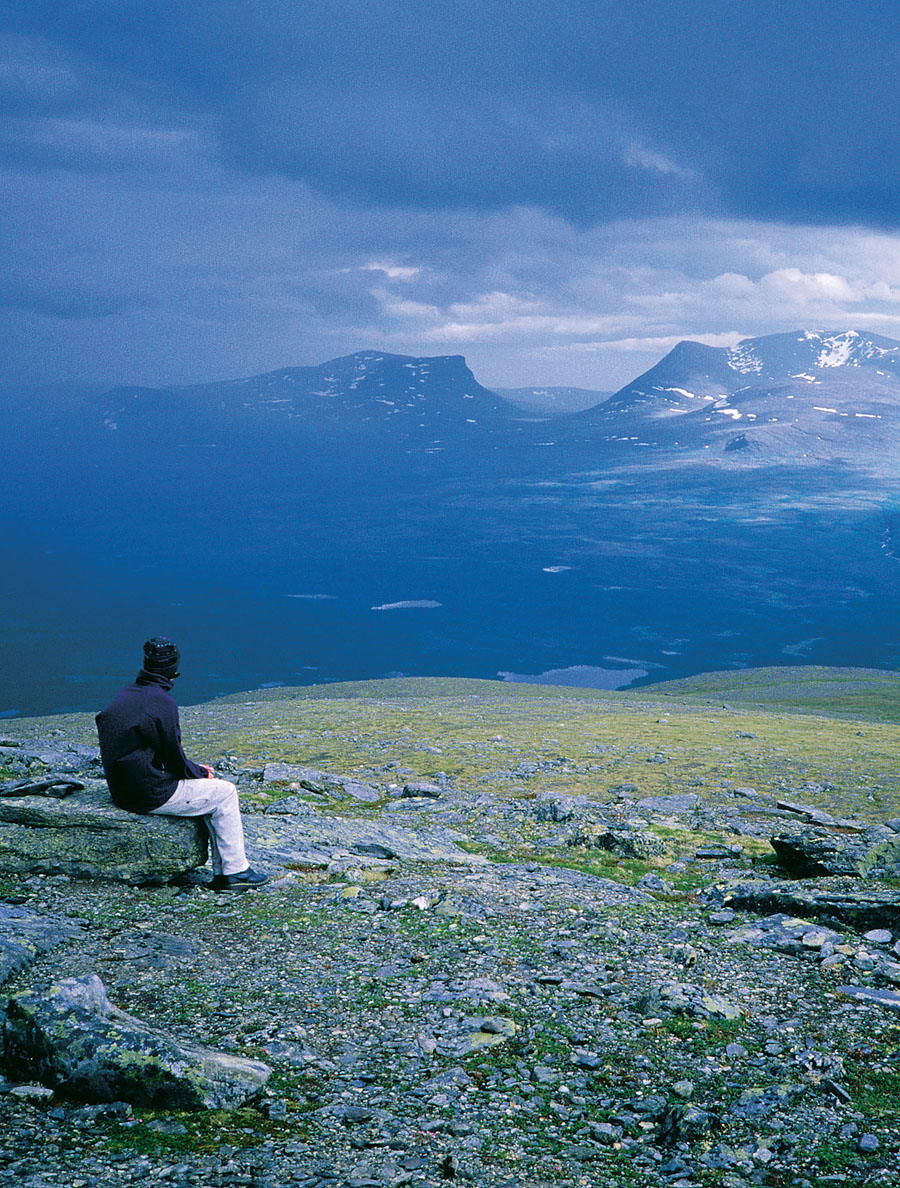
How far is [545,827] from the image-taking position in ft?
76.6

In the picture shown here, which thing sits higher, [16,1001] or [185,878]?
[16,1001]

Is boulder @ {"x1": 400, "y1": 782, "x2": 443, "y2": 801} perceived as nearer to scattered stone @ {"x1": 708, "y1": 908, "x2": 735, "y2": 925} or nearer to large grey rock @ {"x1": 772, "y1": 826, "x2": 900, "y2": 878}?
large grey rock @ {"x1": 772, "y1": 826, "x2": 900, "y2": 878}

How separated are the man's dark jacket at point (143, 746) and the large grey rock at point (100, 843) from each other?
1.50 ft

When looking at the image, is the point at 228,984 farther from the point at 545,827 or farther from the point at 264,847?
the point at 545,827

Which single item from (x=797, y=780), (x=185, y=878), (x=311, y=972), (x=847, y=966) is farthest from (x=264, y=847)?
(x=797, y=780)

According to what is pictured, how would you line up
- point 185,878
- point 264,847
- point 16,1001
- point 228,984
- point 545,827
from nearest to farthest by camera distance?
point 16,1001 < point 228,984 < point 185,878 < point 264,847 < point 545,827

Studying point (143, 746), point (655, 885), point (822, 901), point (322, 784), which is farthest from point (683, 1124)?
point (322, 784)

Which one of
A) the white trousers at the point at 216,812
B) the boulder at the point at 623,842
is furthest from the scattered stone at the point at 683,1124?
the boulder at the point at 623,842

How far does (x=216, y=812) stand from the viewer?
1418 cm

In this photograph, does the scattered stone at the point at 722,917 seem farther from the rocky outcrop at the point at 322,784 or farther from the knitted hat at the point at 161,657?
the rocky outcrop at the point at 322,784

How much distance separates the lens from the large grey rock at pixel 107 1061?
8250mm

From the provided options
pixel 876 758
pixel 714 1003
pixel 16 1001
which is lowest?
pixel 876 758

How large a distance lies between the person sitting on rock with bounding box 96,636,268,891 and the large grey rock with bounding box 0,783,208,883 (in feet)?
1.00

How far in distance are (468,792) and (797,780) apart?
46.2 feet
